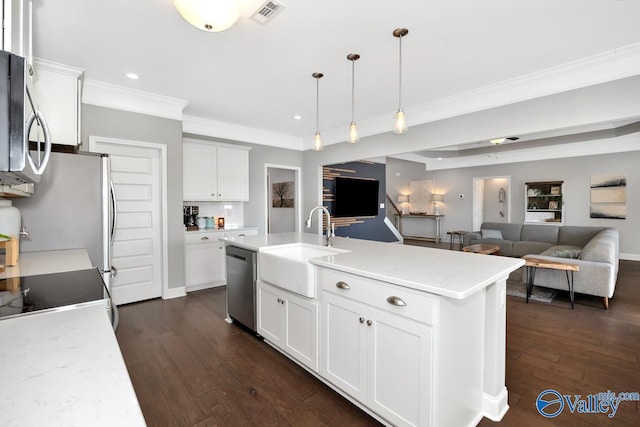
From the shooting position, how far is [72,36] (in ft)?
7.80

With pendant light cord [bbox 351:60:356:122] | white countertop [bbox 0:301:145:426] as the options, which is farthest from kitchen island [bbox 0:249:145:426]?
pendant light cord [bbox 351:60:356:122]

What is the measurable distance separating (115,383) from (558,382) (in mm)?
2746

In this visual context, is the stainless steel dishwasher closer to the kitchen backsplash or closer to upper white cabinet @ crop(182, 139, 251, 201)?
upper white cabinet @ crop(182, 139, 251, 201)

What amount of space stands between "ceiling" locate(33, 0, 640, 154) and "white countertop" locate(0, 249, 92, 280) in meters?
1.69

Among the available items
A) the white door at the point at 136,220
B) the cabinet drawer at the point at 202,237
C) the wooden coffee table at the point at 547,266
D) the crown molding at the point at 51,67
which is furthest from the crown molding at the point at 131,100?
the wooden coffee table at the point at 547,266

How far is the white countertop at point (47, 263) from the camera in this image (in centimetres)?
163

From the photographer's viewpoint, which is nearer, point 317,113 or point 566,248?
point 317,113

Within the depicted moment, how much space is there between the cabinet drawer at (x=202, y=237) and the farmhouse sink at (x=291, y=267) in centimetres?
186

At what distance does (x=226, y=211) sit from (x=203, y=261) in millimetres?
1044

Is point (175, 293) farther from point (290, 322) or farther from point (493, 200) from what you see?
point (493, 200)

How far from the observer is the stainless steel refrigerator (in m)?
2.24

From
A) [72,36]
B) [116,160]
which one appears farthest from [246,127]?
[72,36]

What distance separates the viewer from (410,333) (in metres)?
1.49

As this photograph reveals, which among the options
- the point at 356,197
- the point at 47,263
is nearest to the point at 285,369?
the point at 47,263
